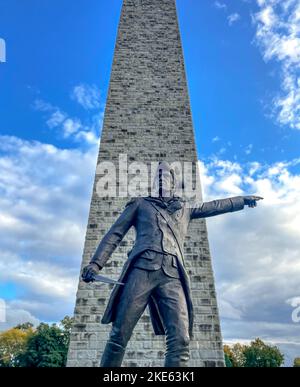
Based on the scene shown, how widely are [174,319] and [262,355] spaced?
97.7 ft

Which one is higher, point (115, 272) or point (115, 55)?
point (115, 55)

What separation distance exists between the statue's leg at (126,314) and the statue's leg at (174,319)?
0.12m

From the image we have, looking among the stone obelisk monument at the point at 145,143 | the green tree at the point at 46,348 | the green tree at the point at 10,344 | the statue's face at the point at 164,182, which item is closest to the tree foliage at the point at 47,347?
the green tree at the point at 46,348

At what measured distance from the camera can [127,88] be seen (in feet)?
45.6

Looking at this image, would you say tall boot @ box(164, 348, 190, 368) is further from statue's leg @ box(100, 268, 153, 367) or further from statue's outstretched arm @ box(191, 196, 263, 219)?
statue's outstretched arm @ box(191, 196, 263, 219)

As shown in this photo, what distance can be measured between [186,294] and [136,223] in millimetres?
741

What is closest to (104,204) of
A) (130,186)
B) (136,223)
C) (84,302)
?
(130,186)

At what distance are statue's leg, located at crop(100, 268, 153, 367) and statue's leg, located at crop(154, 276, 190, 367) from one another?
0.12 m

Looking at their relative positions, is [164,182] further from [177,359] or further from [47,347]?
[47,347]

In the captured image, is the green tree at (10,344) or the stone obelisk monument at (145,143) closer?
the stone obelisk monument at (145,143)

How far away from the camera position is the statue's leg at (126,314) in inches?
117

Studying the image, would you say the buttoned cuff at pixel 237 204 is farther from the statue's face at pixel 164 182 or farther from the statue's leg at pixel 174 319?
the statue's leg at pixel 174 319

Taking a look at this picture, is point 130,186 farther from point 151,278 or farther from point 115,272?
point 151,278
